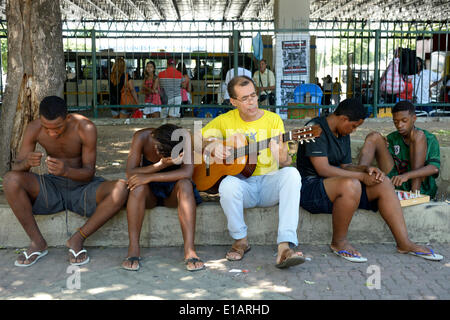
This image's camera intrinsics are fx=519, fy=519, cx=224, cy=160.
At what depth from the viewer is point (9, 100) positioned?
5285 mm

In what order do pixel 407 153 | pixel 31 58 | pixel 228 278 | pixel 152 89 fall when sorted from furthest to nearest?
1. pixel 152 89
2. pixel 31 58
3. pixel 407 153
4. pixel 228 278

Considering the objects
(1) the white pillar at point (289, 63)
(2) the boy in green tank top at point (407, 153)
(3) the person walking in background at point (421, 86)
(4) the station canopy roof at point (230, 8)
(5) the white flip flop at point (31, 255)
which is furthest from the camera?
(4) the station canopy roof at point (230, 8)

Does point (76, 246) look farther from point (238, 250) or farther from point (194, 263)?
point (238, 250)

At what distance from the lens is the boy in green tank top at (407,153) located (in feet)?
14.9

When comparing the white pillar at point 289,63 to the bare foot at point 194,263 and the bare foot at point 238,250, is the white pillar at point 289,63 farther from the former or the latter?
the bare foot at point 194,263

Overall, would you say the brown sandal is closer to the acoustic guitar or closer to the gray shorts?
the acoustic guitar

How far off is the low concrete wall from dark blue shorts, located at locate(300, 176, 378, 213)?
0.49 ft

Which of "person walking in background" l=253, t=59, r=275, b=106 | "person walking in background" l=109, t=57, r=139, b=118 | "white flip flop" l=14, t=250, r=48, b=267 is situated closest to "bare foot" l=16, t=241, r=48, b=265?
"white flip flop" l=14, t=250, r=48, b=267

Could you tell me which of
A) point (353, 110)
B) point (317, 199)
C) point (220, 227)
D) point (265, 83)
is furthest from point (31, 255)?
point (265, 83)

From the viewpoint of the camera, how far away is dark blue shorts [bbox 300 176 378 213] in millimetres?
4156

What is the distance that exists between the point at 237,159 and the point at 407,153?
1.64 m

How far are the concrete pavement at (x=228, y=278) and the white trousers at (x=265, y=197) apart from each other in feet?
0.87

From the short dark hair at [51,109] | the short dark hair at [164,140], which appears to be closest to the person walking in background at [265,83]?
the short dark hair at [164,140]

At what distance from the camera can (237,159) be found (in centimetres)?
421
